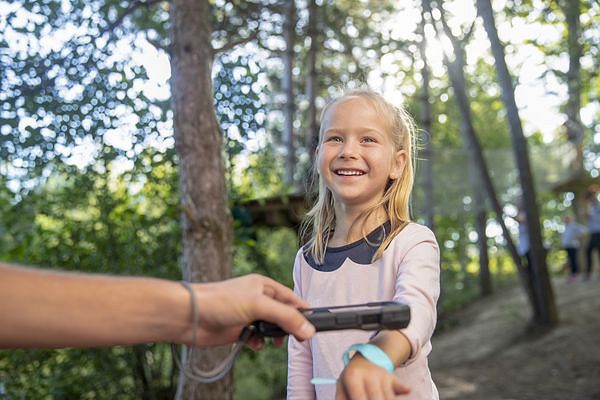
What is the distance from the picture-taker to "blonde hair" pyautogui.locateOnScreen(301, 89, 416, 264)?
218 cm

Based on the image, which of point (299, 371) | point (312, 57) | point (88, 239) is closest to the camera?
point (299, 371)

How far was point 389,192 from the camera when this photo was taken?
224cm

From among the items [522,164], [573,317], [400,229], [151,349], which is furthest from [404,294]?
[573,317]

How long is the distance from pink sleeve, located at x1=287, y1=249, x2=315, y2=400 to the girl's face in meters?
0.48

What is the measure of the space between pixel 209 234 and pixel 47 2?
2333 millimetres

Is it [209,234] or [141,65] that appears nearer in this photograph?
[209,234]

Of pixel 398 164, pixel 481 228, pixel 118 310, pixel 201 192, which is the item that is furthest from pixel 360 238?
pixel 481 228

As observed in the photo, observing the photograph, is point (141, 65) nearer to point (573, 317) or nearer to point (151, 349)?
point (151, 349)

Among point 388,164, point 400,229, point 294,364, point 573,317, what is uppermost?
point 388,164

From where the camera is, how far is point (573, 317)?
422 inches

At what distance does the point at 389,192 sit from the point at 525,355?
27.4 ft

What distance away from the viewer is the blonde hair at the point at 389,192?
2176mm

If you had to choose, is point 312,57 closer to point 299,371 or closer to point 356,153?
point 356,153

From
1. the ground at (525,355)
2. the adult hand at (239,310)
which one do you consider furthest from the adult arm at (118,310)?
the ground at (525,355)
